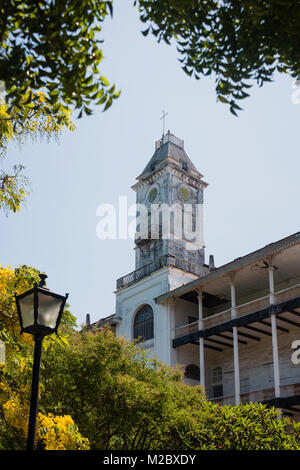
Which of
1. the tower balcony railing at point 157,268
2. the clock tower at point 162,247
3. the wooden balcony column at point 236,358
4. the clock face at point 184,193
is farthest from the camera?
the clock face at point 184,193

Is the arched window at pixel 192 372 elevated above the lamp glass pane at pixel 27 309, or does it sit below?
above

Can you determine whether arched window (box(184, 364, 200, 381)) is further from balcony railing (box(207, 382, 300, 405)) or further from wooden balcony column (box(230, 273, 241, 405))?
balcony railing (box(207, 382, 300, 405))

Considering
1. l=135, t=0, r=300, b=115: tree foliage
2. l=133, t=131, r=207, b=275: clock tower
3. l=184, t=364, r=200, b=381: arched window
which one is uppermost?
l=133, t=131, r=207, b=275: clock tower

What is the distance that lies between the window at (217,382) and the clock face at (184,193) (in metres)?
10.3

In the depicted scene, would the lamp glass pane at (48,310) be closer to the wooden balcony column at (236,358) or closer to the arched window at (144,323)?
the wooden balcony column at (236,358)

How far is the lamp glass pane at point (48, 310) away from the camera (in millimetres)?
6684

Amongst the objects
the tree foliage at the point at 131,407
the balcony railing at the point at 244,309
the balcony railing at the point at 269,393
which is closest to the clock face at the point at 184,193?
the balcony railing at the point at 244,309

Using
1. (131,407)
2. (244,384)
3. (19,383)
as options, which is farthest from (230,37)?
(244,384)

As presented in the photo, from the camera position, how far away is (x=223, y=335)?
26016mm

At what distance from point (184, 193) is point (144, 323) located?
8.32 metres

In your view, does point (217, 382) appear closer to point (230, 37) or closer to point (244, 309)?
point (244, 309)

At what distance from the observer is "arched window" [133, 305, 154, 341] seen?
2948cm

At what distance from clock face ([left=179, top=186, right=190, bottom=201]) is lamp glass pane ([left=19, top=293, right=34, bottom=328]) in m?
27.3

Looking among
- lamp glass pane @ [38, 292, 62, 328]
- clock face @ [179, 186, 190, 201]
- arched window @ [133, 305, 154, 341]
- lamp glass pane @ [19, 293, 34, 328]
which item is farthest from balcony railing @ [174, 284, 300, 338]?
lamp glass pane @ [19, 293, 34, 328]
